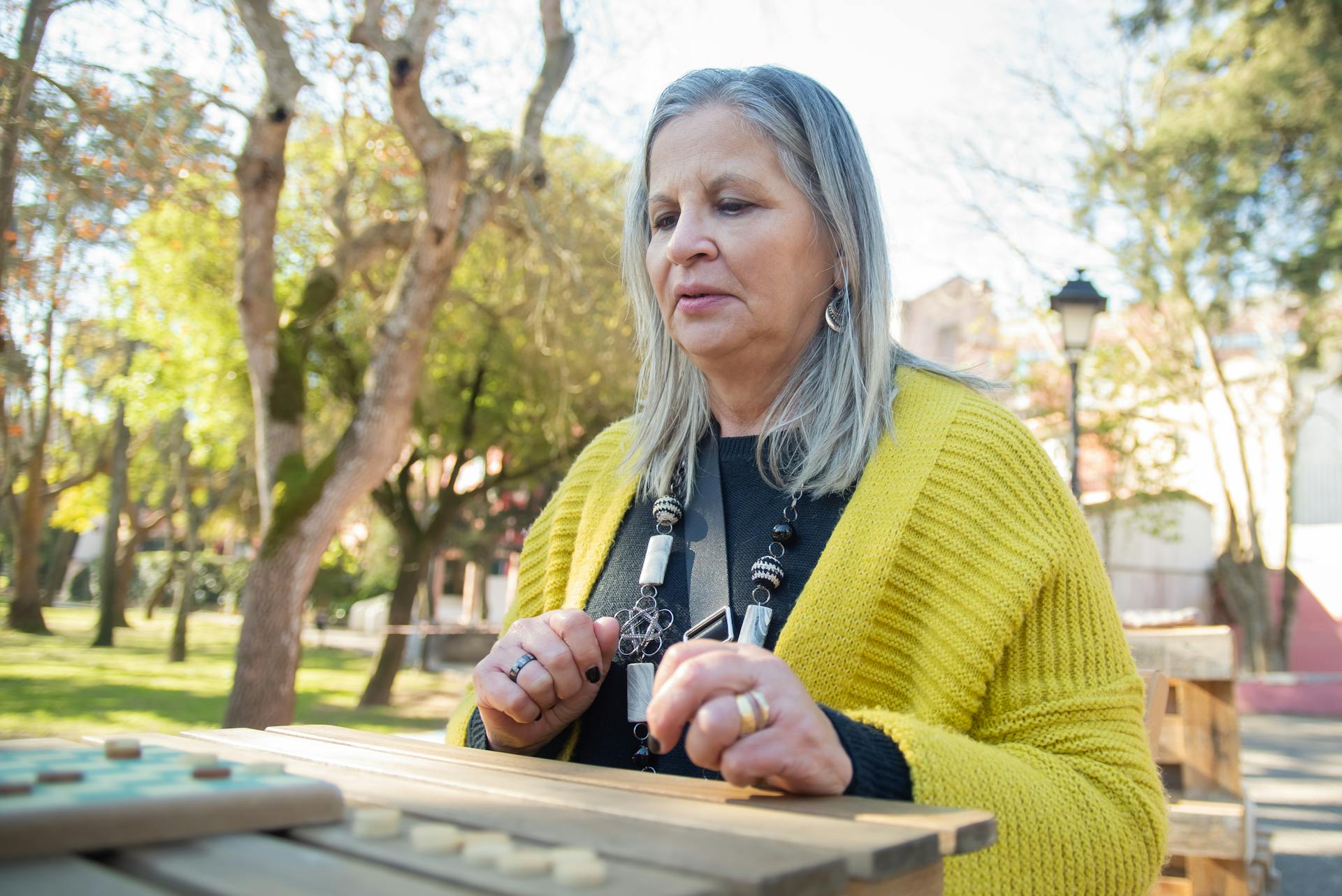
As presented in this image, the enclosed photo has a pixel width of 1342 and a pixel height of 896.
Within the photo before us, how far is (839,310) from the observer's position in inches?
72.1

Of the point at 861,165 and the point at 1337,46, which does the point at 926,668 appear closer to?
the point at 861,165

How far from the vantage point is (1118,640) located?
4.78ft

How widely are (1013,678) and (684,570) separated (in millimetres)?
576

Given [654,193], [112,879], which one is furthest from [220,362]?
[112,879]

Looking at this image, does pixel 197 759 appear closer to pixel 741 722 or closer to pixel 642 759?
pixel 741 722

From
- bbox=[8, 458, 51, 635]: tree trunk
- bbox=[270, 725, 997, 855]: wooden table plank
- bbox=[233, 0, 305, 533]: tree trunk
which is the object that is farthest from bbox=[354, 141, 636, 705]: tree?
bbox=[8, 458, 51, 635]: tree trunk

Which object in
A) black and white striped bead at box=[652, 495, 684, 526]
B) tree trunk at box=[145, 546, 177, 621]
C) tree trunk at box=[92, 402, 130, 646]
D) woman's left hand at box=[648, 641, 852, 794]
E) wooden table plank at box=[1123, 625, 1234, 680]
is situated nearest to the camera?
woman's left hand at box=[648, 641, 852, 794]

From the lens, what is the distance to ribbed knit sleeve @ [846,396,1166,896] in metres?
1.23

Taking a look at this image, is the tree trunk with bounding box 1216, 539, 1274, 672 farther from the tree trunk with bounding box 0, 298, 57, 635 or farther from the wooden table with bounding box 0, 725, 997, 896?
the tree trunk with bounding box 0, 298, 57, 635

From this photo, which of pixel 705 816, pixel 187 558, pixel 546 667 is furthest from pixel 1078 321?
pixel 187 558

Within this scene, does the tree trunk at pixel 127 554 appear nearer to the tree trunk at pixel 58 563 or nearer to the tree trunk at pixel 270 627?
the tree trunk at pixel 58 563

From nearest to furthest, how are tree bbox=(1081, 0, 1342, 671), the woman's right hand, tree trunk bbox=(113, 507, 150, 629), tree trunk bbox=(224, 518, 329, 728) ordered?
1. the woman's right hand
2. tree trunk bbox=(224, 518, 329, 728)
3. tree bbox=(1081, 0, 1342, 671)
4. tree trunk bbox=(113, 507, 150, 629)

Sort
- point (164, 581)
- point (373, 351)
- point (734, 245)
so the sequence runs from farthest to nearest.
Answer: point (164, 581)
point (373, 351)
point (734, 245)

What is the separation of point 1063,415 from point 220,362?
14.9m
